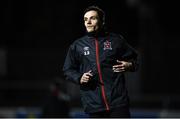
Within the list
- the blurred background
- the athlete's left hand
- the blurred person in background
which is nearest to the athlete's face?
the blurred person in background

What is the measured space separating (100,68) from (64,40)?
55.1ft

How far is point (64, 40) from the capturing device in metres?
22.5

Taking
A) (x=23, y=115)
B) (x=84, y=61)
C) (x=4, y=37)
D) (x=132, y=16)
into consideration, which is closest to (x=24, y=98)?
(x=4, y=37)

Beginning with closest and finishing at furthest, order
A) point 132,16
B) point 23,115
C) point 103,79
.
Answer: point 103,79 < point 23,115 < point 132,16

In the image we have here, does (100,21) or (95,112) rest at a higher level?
(100,21)

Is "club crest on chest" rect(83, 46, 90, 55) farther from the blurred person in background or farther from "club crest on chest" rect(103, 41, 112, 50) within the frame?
"club crest on chest" rect(103, 41, 112, 50)

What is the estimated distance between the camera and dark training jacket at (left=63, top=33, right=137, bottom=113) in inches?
225

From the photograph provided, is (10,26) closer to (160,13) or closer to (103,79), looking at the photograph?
(160,13)

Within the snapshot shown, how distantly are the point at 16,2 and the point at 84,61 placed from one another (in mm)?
17552

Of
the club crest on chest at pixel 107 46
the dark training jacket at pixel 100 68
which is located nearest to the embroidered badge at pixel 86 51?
the dark training jacket at pixel 100 68

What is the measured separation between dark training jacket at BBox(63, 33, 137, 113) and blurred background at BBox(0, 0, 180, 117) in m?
14.9

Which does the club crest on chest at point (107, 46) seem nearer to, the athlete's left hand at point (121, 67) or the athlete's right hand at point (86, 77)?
the athlete's left hand at point (121, 67)

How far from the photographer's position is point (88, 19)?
19.0 feet

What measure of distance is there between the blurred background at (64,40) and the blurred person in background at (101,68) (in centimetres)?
1491
